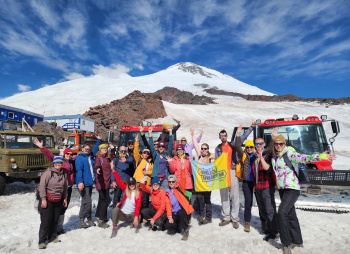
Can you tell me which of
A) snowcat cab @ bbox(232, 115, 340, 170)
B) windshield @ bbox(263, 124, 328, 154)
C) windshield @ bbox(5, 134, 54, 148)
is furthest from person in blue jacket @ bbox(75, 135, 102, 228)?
windshield @ bbox(263, 124, 328, 154)

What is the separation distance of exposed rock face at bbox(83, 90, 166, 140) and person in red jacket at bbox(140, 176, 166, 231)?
25088 millimetres

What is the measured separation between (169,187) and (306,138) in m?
5.52

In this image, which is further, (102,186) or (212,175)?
(212,175)

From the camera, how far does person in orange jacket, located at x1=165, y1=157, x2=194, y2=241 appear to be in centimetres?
482

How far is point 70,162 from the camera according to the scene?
537 centimetres

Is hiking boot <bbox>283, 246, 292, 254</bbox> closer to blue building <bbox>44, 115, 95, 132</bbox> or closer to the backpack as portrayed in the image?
the backpack

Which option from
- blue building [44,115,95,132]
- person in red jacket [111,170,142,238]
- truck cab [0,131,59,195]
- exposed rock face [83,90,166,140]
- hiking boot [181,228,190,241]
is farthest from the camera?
exposed rock face [83,90,166,140]

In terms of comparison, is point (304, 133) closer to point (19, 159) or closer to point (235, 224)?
point (235, 224)

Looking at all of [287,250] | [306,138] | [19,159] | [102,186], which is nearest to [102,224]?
[102,186]

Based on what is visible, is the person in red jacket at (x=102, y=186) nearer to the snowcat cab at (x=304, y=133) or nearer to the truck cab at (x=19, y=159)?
the truck cab at (x=19, y=159)

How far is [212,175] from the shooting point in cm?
558

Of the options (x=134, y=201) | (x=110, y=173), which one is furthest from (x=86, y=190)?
(x=134, y=201)

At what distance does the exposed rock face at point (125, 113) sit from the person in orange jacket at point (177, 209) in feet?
83.2

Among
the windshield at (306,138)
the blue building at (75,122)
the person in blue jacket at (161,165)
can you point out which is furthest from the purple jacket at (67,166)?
the blue building at (75,122)
